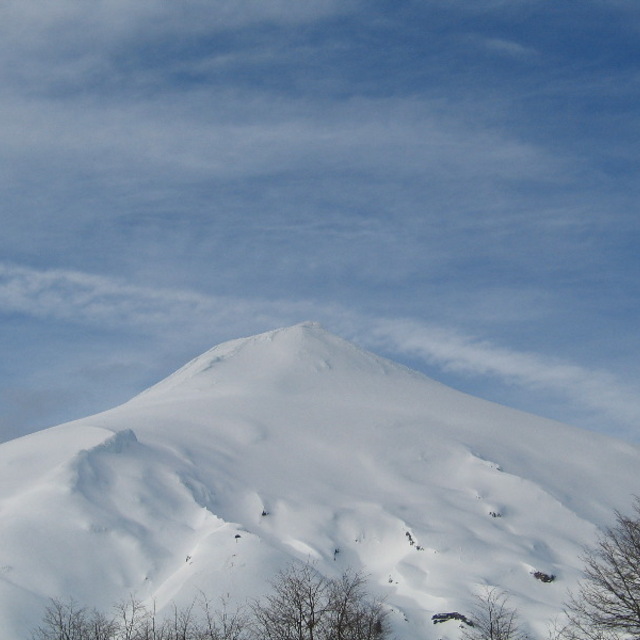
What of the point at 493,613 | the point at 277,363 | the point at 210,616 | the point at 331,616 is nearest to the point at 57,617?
the point at 210,616

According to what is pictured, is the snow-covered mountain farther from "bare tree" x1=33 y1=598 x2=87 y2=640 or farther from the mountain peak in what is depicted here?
the mountain peak

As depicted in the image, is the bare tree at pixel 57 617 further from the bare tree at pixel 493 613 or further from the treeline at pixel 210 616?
the bare tree at pixel 493 613

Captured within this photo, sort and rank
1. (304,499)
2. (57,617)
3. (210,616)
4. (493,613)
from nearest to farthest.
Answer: (57,617) → (210,616) → (493,613) → (304,499)

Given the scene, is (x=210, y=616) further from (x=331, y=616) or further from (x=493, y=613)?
(x=493, y=613)

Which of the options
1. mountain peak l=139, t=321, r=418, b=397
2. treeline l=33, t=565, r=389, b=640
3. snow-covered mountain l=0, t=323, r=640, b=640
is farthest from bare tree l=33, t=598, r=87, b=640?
mountain peak l=139, t=321, r=418, b=397

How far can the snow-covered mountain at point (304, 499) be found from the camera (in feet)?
238

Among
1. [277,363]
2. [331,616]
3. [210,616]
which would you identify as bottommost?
[331,616]

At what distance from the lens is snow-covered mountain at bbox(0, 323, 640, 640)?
238 ft

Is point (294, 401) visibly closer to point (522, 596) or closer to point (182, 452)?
point (182, 452)

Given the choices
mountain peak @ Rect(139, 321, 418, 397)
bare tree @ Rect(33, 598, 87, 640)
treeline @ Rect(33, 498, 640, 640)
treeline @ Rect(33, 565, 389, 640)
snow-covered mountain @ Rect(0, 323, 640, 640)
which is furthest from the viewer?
mountain peak @ Rect(139, 321, 418, 397)

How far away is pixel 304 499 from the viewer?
90688 millimetres

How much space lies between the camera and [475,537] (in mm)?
86438

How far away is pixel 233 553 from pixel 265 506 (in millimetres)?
14656

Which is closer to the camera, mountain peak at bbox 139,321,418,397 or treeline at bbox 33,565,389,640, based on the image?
treeline at bbox 33,565,389,640
